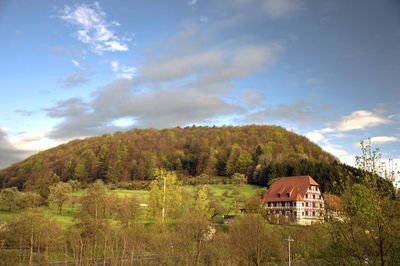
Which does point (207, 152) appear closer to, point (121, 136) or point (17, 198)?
point (121, 136)

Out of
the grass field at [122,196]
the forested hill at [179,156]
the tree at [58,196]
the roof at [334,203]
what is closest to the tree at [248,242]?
the roof at [334,203]

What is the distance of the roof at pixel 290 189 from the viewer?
211 feet

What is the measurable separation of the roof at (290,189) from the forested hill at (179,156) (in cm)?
1530

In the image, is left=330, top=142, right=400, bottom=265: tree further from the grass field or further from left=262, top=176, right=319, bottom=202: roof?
left=262, top=176, right=319, bottom=202: roof

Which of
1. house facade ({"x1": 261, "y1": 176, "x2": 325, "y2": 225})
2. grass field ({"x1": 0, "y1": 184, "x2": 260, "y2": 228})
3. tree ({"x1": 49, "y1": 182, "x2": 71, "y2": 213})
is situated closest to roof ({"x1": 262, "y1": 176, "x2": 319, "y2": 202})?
house facade ({"x1": 261, "y1": 176, "x2": 325, "y2": 225})

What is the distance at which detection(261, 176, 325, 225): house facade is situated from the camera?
62.6 m

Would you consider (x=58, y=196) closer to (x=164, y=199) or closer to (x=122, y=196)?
(x=122, y=196)

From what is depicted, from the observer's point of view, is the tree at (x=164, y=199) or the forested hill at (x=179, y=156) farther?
the forested hill at (x=179, y=156)

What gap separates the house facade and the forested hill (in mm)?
16437

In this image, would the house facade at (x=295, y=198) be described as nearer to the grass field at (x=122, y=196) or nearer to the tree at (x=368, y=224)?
the grass field at (x=122, y=196)

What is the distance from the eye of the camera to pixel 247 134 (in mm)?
122438

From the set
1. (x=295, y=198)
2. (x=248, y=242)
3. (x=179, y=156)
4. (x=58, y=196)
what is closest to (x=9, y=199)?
(x=58, y=196)

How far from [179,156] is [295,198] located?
56989 millimetres

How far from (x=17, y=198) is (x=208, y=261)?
38.9 meters
